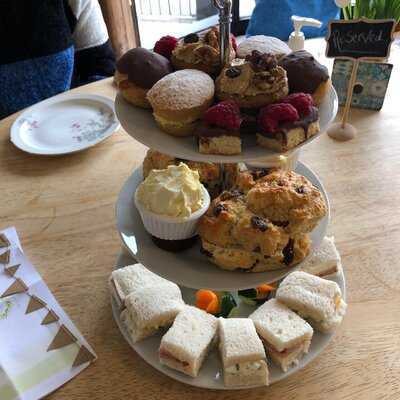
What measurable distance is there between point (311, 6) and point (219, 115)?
188cm

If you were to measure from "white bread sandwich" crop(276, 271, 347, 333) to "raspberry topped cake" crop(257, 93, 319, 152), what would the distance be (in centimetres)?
32

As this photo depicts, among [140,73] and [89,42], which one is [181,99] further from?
[89,42]

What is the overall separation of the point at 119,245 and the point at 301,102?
607 mm

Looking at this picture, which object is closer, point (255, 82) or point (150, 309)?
point (255, 82)

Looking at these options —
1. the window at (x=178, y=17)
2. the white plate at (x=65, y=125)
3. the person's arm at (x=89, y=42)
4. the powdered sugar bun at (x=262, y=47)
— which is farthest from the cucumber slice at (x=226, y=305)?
the window at (x=178, y=17)

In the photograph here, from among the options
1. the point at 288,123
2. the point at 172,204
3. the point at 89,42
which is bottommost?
the point at 89,42

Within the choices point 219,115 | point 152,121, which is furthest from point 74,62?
point 219,115

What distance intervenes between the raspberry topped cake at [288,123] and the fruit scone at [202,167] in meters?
0.18

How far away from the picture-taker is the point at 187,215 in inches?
27.2

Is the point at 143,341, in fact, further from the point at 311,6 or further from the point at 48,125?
the point at 311,6

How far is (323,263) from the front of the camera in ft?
3.00

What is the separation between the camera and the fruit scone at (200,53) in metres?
0.73

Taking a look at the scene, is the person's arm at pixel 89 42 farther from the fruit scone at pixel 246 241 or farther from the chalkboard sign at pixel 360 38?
the fruit scone at pixel 246 241

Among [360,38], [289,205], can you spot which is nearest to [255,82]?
[289,205]
